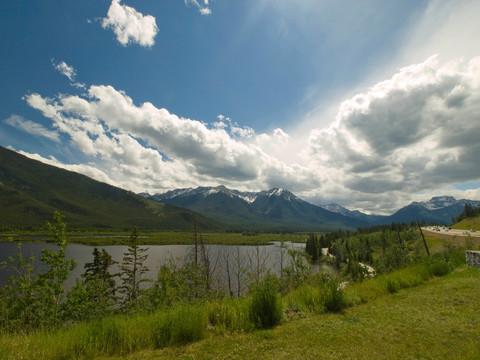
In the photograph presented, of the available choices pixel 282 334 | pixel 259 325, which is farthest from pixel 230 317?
pixel 282 334

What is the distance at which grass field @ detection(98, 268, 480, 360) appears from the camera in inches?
205

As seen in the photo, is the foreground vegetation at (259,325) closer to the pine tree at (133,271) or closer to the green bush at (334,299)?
the green bush at (334,299)

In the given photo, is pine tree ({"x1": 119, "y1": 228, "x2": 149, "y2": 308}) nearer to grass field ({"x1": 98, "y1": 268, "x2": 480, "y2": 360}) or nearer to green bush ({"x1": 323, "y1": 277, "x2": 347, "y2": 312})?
green bush ({"x1": 323, "y1": 277, "x2": 347, "y2": 312})

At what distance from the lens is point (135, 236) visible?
29.2 m

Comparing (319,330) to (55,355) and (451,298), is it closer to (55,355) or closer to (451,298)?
(451,298)

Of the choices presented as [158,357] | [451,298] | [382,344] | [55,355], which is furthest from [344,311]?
[55,355]

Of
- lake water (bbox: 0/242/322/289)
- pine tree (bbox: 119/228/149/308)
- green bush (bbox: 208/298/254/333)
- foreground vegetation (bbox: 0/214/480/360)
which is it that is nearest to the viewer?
foreground vegetation (bbox: 0/214/480/360)

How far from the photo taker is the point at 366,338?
5891 millimetres

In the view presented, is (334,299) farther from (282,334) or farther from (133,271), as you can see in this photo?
(133,271)

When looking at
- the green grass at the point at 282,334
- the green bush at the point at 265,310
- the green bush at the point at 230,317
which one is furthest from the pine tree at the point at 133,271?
the green bush at the point at 265,310

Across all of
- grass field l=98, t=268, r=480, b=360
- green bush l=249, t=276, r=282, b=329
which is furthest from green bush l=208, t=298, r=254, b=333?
grass field l=98, t=268, r=480, b=360

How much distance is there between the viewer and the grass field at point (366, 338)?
520 centimetres

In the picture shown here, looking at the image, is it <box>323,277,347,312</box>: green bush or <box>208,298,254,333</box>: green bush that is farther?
<box>323,277,347,312</box>: green bush

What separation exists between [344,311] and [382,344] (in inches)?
115
